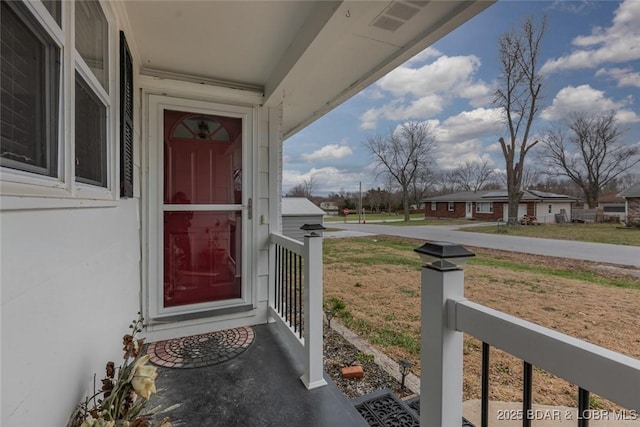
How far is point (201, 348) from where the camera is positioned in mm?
2297

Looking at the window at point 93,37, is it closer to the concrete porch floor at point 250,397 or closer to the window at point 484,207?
the concrete porch floor at point 250,397

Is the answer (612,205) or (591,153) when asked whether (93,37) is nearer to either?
(591,153)

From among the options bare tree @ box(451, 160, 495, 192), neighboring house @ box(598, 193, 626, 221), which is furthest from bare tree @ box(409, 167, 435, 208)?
neighboring house @ box(598, 193, 626, 221)

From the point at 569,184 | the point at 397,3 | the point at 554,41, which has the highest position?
the point at 554,41

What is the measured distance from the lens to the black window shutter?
1.64m

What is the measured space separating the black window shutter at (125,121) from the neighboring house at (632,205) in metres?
5.06

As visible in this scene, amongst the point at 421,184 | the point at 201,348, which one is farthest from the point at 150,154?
the point at 421,184

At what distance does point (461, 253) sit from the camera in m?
0.85

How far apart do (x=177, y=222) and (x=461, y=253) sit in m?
2.36

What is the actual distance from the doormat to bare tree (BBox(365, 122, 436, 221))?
11779 millimetres

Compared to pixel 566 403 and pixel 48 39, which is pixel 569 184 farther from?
pixel 48 39

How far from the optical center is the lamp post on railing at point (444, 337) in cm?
84

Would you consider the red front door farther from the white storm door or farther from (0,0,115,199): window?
(0,0,115,199): window

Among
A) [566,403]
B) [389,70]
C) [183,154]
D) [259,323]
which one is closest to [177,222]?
[183,154]
